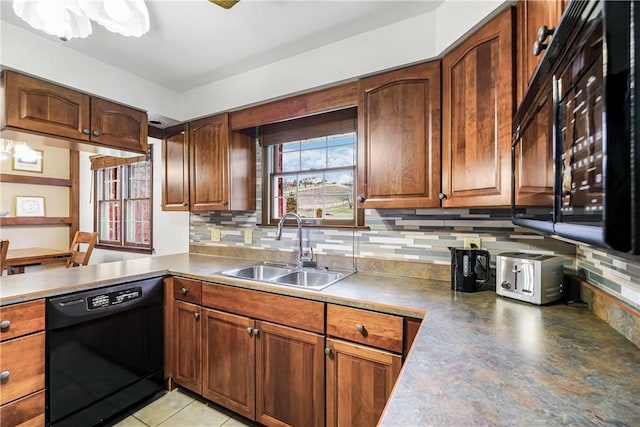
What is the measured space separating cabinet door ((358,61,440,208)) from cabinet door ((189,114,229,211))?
116cm

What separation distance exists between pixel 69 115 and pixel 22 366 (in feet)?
4.93

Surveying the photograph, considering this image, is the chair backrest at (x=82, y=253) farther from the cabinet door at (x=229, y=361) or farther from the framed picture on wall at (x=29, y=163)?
the cabinet door at (x=229, y=361)

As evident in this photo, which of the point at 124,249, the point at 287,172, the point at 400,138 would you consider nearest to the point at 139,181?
the point at 124,249

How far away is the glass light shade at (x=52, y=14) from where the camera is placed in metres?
1.24

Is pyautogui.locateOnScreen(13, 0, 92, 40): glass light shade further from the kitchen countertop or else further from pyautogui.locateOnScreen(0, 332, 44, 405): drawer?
pyautogui.locateOnScreen(0, 332, 44, 405): drawer

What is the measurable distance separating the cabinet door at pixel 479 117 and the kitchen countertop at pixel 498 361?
0.48m

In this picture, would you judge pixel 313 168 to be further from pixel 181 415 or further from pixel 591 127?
pixel 591 127

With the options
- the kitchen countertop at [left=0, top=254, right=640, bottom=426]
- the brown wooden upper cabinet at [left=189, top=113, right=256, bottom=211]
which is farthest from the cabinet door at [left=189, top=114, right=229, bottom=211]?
the kitchen countertop at [left=0, top=254, right=640, bottom=426]

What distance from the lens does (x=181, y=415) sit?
6.17 feet

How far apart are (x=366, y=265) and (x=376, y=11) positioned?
1489 mm

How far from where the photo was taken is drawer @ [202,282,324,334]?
5.03 feet

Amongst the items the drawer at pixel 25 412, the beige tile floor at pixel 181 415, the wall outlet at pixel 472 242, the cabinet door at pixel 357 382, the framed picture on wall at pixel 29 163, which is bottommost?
the beige tile floor at pixel 181 415

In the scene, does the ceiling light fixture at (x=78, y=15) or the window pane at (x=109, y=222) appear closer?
the ceiling light fixture at (x=78, y=15)

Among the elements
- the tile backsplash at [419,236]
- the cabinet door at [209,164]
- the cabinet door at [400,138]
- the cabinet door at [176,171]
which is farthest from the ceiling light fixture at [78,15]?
the tile backsplash at [419,236]
